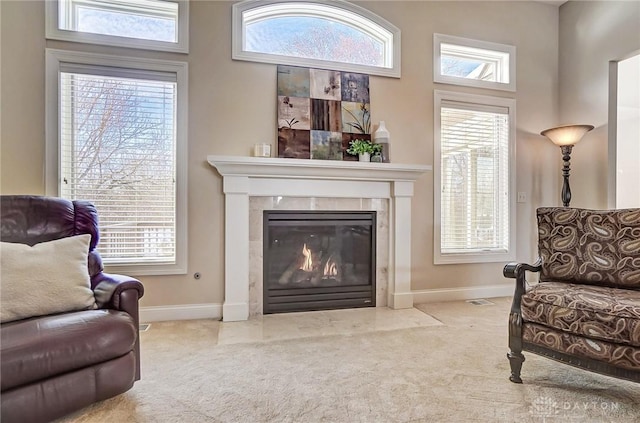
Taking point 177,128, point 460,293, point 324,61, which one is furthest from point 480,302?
point 177,128

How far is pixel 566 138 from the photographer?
11.3 ft

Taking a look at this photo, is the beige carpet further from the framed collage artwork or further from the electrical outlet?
the electrical outlet

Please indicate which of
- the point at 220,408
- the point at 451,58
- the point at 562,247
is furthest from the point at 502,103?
the point at 220,408

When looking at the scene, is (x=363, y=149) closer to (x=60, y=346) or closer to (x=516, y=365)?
(x=516, y=365)

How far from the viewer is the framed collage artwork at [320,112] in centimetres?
314

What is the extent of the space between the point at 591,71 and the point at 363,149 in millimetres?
2710

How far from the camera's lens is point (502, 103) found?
12.3 ft

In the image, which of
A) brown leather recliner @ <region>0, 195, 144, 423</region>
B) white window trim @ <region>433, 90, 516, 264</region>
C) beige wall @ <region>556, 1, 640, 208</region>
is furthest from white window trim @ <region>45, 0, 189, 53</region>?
beige wall @ <region>556, 1, 640, 208</region>

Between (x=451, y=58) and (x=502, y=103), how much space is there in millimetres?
753

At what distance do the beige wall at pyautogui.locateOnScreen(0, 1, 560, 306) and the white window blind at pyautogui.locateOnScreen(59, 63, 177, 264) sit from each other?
18 centimetres

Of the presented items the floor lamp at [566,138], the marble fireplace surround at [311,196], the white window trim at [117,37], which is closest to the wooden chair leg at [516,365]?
the marble fireplace surround at [311,196]

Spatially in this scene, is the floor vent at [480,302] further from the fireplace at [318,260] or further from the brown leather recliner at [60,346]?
the brown leather recliner at [60,346]

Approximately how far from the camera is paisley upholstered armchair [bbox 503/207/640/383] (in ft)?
5.22

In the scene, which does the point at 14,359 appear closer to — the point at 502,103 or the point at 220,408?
the point at 220,408
